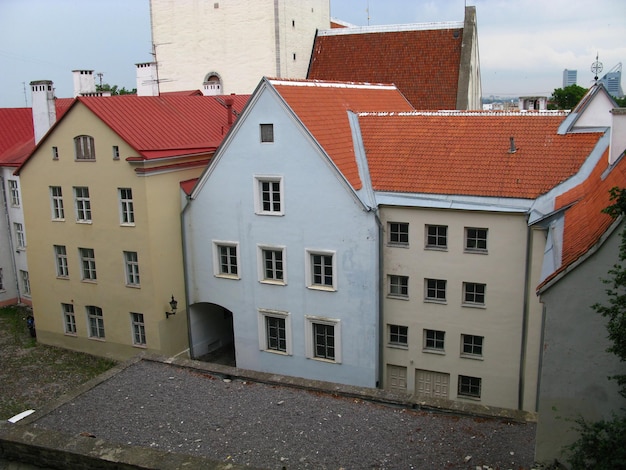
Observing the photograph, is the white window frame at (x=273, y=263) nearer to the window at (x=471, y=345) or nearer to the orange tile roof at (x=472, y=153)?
the orange tile roof at (x=472, y=153)

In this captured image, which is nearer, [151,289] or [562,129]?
[562,129]

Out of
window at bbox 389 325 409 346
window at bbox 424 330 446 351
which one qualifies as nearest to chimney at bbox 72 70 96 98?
window at bbox 389 325 409 346

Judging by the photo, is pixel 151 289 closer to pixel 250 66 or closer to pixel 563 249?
pixel 563 249

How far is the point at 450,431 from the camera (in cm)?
1391

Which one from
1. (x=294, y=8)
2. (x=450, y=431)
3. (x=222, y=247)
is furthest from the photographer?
(x=294, y=8)

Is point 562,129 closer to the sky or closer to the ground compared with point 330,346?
closer to the sky

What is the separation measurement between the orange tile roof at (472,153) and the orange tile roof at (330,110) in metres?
0.91

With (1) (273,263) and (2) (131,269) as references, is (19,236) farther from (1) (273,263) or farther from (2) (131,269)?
(1) (273,263)

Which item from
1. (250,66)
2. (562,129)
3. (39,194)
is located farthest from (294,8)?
(562,129)

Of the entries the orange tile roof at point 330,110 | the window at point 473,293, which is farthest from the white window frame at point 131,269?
the window at point 473,293

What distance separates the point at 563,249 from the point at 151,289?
1731 centimetres

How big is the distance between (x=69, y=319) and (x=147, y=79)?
14.0 metres

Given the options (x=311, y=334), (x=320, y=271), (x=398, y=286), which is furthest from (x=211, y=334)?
(x=398, y=286)

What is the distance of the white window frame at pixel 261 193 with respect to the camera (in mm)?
24391
